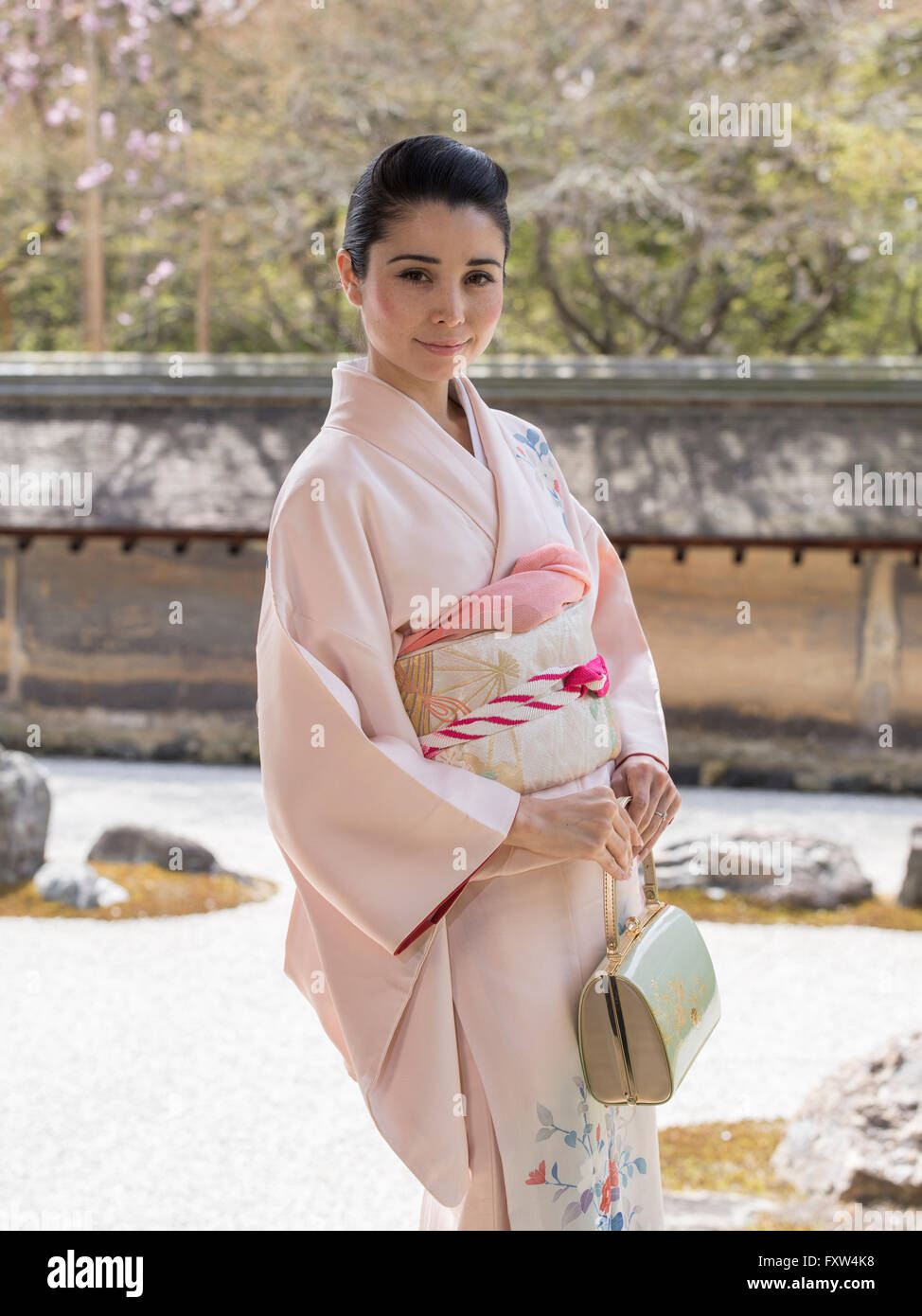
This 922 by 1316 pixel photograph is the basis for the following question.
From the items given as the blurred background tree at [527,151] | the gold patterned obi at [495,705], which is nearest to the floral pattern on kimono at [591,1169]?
the gold patterned obi at [495,705]

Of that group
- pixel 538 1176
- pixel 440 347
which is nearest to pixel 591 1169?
pixel 538 1176

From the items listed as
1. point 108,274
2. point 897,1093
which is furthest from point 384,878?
point 108,274

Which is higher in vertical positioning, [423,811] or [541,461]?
[541,461]

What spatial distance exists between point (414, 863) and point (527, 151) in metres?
12.8

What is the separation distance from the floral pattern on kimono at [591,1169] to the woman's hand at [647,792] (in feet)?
1.23

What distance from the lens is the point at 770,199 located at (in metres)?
13.0

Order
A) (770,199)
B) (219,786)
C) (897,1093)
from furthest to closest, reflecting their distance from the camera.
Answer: (770,199)
(219,786)
(897,1093)

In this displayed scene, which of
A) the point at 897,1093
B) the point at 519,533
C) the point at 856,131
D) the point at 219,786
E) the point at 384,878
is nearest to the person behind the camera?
the point at 384,878

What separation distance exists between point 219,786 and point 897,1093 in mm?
5593

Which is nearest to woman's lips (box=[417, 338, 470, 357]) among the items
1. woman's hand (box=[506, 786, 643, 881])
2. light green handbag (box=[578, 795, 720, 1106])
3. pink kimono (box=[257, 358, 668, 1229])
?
pink kimono (box=[257, 358, 668, 1229])

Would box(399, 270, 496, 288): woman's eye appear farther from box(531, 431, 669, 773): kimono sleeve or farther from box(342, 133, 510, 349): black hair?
box(531, 431, 669, 773): kimono sleeve

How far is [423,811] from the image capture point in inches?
60.1

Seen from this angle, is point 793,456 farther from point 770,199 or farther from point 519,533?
point 519,533

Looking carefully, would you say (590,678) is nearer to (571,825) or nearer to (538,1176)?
(571,825)
